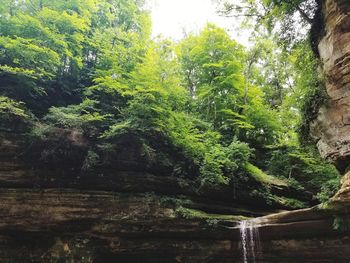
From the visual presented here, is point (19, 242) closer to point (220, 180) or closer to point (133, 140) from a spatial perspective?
point (133, 140)

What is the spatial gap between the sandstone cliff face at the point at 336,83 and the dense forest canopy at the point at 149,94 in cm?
71

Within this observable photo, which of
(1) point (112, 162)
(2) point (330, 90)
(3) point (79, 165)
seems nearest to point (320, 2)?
→ (2) point (330, 90)

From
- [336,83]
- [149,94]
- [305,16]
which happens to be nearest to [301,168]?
[336,83]

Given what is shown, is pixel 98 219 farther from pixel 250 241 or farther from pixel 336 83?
pixel 336 83

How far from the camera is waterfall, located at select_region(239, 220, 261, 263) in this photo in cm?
1017

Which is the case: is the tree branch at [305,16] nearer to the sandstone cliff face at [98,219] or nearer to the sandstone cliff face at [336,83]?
the sandstone cliff face at [336,83]

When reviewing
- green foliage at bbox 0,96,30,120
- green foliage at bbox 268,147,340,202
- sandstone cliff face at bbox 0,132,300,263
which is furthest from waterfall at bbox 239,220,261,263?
green foliage at bbox 0,96,30,120

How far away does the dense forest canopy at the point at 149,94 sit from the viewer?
34.6 feet

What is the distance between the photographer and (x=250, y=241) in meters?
10.2

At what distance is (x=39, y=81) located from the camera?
475 inches

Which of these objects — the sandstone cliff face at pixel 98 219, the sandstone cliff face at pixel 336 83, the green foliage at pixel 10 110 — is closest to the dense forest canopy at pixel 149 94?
the green foliage at pixel 10 110

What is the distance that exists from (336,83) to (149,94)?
5817 millimetres

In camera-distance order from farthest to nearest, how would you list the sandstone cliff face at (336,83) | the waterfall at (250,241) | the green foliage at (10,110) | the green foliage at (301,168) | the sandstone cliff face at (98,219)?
the green foliage at (301,168) → the waterfall at (250,241) → the sandstone cliff face at (98,219) → the green foliage at (10,110) → the sandstone cliff face at (336,83)

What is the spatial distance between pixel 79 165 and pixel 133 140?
6.84 feet
